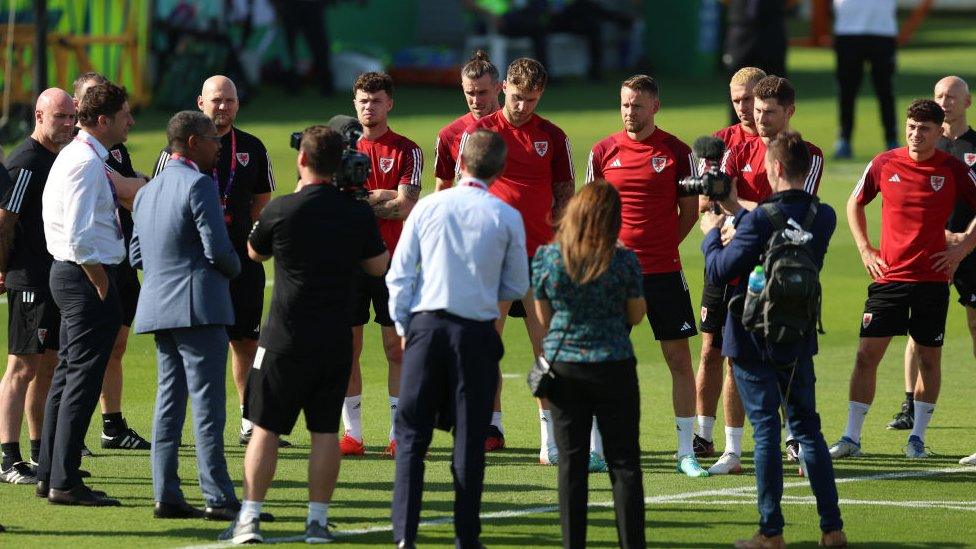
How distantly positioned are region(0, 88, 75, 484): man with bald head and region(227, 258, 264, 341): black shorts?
1.22 metres

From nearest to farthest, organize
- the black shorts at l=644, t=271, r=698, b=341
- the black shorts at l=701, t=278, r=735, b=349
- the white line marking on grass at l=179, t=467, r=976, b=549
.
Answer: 1. the white line marking on grass at l=179, t=467, r=976, b=549
2. the black shorts at l=644, t=271, r=698, b=341
3. the black shorts at l=701, t=278, r=735, b=349

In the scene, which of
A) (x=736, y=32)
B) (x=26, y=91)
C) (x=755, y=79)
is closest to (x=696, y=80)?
(x=736, y=32)

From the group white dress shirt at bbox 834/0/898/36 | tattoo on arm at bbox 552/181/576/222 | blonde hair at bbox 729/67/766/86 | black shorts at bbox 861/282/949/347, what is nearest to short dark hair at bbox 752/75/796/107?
blonde hair at bbox 729/67/766/86

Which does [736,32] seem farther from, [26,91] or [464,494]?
[464,494]

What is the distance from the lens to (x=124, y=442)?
10.1 meters

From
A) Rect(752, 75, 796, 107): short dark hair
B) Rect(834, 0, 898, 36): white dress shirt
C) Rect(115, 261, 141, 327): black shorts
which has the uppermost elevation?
Rect(834, 0, 898, 36): white dress shirt

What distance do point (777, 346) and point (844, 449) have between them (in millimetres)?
2391

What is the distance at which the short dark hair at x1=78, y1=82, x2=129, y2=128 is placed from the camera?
28.0ft

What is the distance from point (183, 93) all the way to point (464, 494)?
1978cm

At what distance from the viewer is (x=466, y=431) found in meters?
7.38

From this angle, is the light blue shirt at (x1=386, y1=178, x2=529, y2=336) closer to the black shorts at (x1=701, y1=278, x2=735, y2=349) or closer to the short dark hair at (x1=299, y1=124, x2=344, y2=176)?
the short dark hair at (x1=299, y1=124, x2=344, y2=176)

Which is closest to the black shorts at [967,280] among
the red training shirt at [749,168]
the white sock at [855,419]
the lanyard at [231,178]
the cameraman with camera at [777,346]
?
the white sock at [855,419]

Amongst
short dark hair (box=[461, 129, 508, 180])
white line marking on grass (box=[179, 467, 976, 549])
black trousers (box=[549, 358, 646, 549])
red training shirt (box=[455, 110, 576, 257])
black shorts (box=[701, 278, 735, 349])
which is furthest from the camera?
black shorts (box=[701, 278, 735, 349])

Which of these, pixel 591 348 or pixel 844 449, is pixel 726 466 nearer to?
pixel 844 449
